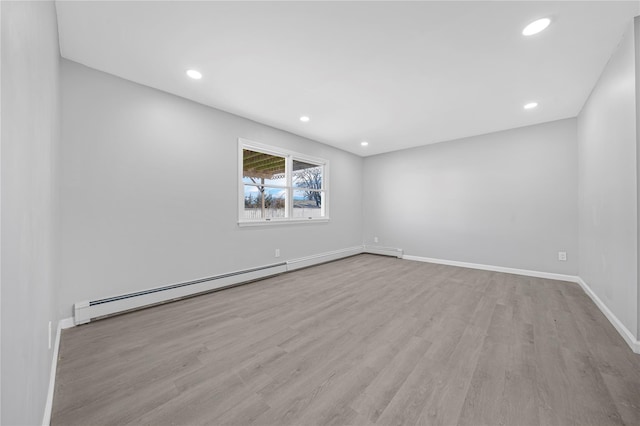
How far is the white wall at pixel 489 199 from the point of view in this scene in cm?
384

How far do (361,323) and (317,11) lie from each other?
2.69 m

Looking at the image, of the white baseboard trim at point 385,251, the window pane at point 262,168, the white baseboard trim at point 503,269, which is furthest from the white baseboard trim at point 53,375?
the white baseboard trim at point 503,269

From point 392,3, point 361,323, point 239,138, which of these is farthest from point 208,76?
point 361,323

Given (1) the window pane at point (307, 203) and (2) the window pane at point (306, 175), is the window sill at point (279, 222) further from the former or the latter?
(2) the window pane at point (306, 175)

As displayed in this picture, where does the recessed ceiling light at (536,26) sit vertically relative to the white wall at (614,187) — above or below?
above

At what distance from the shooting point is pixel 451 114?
3.61 metres

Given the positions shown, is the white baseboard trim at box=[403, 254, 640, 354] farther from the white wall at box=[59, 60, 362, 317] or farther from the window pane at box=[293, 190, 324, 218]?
the white wall at box=[59, 60, 362, 317]

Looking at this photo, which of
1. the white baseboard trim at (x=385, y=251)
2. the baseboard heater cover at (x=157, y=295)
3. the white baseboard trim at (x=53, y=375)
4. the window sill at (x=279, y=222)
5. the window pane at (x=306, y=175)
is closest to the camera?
the white baseboard trim at (x=53, y=375)

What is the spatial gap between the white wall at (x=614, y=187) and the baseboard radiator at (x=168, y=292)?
392cm

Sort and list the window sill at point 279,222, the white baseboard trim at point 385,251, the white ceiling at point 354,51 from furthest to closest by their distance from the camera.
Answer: the white baseboard trim at point 385,251 → the window sill at point 279,222 → the white ceiling at point 354,51

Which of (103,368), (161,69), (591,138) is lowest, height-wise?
(103,368)

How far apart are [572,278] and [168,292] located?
5823 mm

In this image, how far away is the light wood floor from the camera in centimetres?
131

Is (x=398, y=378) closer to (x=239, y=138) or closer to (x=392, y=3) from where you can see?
(x=392, y=3)
